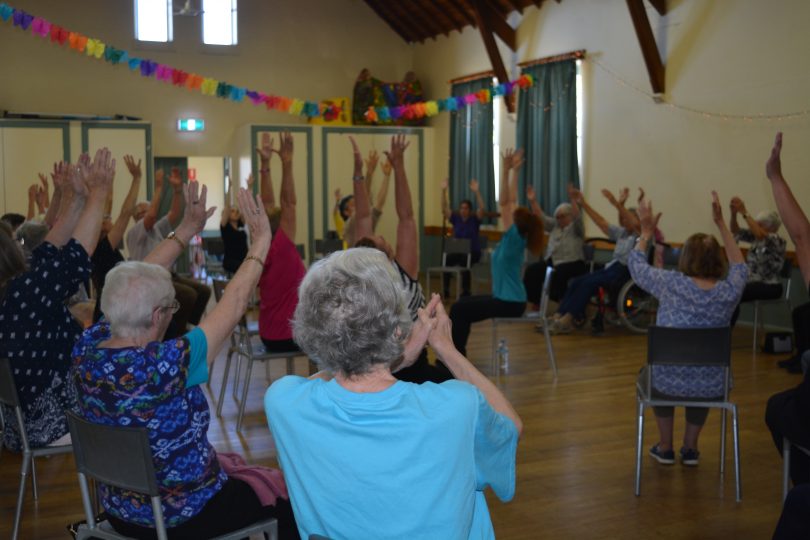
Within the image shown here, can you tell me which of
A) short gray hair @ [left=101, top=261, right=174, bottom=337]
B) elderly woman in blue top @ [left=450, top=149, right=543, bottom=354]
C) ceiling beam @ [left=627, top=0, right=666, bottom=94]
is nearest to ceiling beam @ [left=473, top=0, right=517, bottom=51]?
ceiling beam @ [left=627, top=0, right=666, bottom=94]

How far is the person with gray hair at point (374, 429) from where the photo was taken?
1.63 metres

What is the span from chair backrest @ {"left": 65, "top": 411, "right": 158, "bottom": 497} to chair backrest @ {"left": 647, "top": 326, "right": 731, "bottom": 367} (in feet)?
7.88

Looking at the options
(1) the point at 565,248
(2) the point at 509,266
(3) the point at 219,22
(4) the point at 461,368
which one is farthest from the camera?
(3) the point at 219,22

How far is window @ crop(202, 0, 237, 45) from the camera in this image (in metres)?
13.2

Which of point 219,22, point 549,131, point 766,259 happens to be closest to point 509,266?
point 766,259

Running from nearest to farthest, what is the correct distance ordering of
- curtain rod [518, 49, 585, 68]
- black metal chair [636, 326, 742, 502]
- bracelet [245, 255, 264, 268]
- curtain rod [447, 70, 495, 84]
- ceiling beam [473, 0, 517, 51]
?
bracelet [245, 255, 264, 268]
black metal chair [636, 326, 742, 502]
curtain rod [518, 49, 585, 68]
ceiling beam [473, 0, 517, 51]
curtain rod [447, 70, 495, 84]

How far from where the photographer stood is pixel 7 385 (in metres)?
2.90

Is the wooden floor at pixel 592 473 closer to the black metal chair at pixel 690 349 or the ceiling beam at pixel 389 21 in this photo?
the black metal chair at pixel 690 349

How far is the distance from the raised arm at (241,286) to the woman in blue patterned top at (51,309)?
0.78 m

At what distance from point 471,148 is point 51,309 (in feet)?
32.5

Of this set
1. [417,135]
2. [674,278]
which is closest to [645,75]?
[417,135]

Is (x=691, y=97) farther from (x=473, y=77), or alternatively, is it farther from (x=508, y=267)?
(x=473, y=77)

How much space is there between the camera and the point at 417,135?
1344cm

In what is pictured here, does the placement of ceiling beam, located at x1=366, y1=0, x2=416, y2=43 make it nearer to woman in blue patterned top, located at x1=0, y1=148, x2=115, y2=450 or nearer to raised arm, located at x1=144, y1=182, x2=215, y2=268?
woman in blue patterned top, located at x1=0, y1=148, x2=115, y2=450
